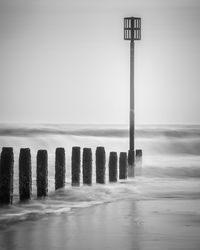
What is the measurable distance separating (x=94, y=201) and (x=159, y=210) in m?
1.63

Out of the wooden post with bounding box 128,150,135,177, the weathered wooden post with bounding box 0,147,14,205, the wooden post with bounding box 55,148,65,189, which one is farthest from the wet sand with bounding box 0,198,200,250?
the wooden post with bounding box 128,150,135,177

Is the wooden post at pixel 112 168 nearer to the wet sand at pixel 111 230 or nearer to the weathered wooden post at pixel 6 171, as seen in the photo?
the wet sand at pixel 111 230

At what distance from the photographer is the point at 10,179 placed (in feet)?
28.9

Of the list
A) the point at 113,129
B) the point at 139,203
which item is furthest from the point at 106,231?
the point at 113,129

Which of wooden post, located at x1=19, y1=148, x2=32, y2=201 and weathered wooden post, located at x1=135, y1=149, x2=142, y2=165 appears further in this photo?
weathered wooden post, located at x1=135, y1=149, x2=142, y2=165

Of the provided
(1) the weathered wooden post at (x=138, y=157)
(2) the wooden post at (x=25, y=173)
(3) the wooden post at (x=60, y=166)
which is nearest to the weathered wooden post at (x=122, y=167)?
(1) the weathered wooden post at (x=138, y=157)

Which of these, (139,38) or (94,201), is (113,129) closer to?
(139,38)

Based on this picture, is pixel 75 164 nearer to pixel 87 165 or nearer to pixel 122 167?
pixel 87 165

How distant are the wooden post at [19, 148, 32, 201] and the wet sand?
120 centimetres

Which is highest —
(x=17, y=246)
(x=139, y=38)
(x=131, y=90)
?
(x=139, y=38)

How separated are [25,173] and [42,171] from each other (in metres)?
0.54

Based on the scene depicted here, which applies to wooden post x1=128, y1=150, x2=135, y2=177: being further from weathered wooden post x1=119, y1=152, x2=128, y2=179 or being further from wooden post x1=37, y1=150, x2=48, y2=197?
wooden post x1=37, y1=150, x2=48, y2=197

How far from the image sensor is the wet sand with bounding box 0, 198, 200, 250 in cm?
593

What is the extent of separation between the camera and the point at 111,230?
269 inches
